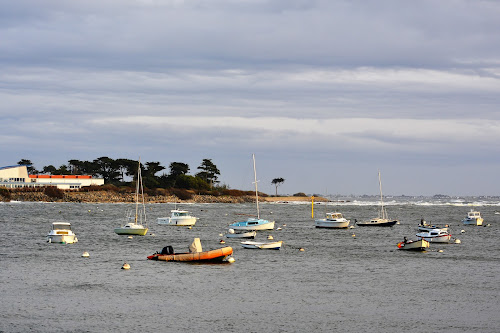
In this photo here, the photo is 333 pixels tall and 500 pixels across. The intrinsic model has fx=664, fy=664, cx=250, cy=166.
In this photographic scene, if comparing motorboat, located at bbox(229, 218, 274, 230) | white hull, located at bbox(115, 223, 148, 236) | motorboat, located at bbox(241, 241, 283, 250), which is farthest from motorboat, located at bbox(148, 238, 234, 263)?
motorboat, located at bbox(229, 218, 274, 230)

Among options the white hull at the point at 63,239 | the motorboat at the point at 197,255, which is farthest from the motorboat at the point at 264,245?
the white hull at the point at 63,239

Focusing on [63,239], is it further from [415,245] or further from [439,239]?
[439,239]

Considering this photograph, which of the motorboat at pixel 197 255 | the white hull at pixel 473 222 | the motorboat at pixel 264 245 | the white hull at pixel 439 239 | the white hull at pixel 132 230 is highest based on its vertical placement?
the white hull at pixel 132 230

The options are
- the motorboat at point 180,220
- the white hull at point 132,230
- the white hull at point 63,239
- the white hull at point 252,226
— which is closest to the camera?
the white hull at point 63,239

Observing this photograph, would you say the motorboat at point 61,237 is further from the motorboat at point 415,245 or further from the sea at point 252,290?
the motorboat at point 415,245

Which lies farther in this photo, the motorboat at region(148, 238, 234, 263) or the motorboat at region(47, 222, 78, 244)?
the motorboat at region(47, 222, 78, 244)

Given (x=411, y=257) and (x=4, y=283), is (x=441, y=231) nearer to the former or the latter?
(x=411, y=257)

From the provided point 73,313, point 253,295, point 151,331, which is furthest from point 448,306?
point 73,313

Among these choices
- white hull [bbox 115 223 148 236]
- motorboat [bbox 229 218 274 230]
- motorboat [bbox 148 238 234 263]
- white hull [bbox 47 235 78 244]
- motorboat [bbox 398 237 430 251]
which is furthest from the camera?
motorboat [bbox 229 218 274 230]

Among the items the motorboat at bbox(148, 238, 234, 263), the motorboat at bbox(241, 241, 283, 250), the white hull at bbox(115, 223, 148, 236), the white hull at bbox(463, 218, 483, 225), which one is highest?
the white hull at bbox(115, 223, 148, 236)

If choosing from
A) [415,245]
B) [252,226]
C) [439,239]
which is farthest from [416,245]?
[252,226]

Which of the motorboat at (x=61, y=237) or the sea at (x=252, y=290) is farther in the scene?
the motorboat at (x=61, y=237)

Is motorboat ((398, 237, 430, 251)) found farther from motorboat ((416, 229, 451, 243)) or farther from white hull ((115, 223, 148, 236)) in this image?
white hull ((115, 223, 148, 236))

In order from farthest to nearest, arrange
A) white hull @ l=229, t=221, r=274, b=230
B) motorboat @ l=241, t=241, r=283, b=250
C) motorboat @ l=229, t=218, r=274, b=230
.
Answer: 1. motorboat @ l=229, t=218, r=274, b=230
2. white hull @ l=229, t=221, r=274, b=230
3. motorboat @ l=241, t=241, r=283, b=250
